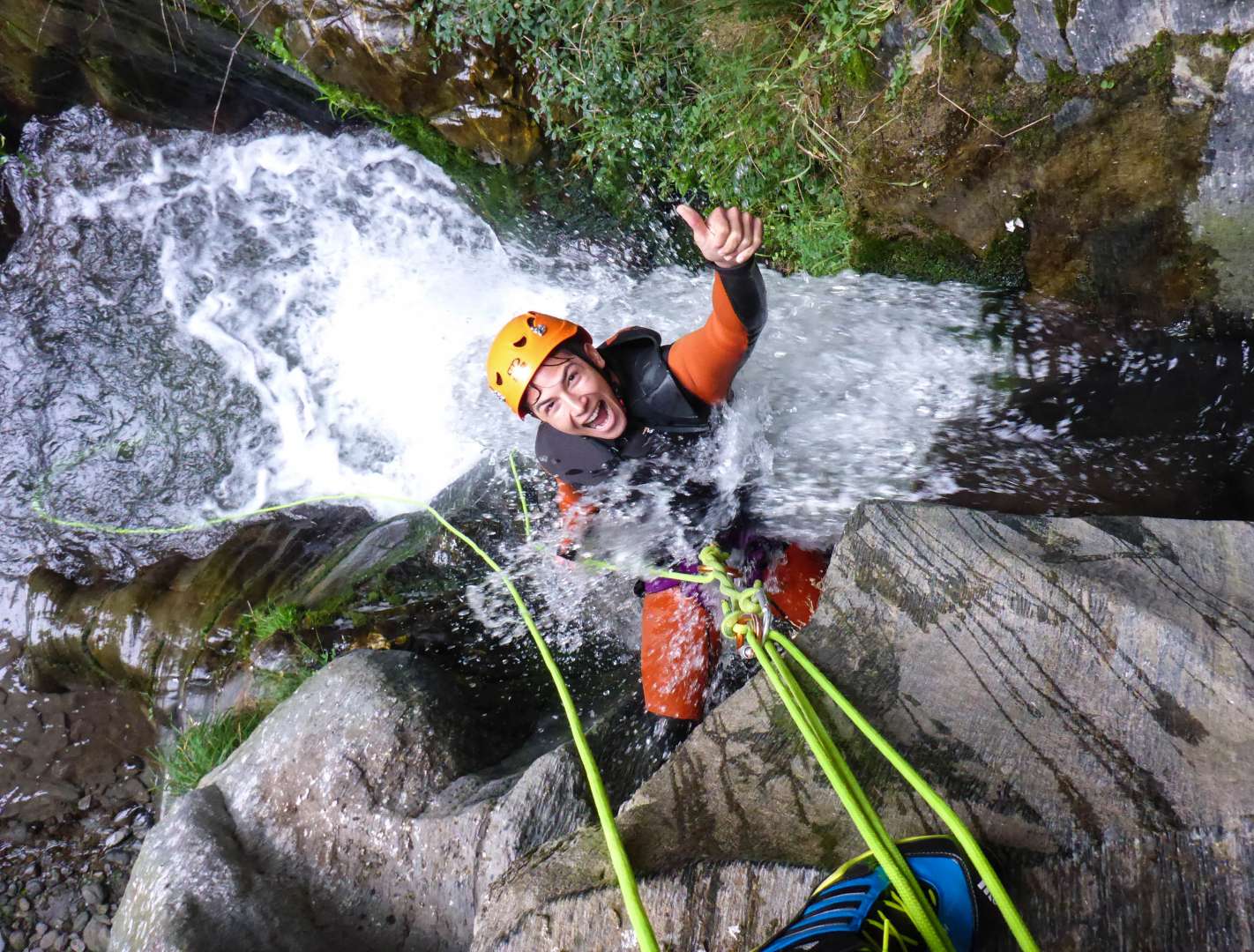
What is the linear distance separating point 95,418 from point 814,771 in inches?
239

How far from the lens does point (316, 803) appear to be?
296 cm

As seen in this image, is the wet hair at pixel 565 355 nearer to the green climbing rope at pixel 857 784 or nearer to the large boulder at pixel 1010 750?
the green climbing rope at pixel 857 784

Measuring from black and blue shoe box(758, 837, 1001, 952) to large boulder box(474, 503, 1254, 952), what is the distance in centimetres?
11

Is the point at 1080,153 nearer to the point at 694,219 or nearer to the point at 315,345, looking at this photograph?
the point at 694,219

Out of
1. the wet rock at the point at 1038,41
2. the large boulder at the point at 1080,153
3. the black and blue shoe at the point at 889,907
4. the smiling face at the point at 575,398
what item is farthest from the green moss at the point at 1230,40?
the black and blue shoe at the point at 889,907

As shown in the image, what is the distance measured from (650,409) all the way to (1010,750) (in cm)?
211

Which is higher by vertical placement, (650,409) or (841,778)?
(650,409)

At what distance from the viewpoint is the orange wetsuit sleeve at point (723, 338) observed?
2.83m

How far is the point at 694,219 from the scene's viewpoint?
245cm

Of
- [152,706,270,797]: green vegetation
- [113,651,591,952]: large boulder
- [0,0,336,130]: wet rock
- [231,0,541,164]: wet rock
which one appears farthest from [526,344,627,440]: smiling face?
[0,0,336,130]: wet rock

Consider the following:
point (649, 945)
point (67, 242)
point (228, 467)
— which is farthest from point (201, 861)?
point (67, 242)

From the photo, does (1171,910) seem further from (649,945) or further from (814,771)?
(649,945)

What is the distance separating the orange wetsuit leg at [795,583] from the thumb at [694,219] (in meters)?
1.61

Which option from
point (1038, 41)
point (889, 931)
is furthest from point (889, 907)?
point (1038, 41)
